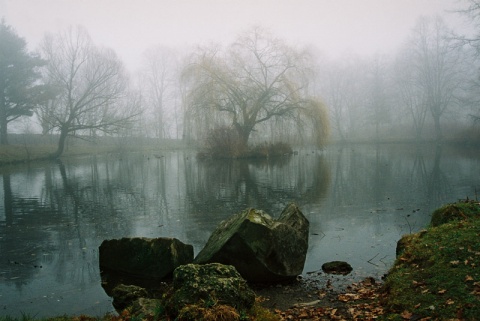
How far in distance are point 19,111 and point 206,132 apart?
20.3 m

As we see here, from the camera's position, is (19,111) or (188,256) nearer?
(188,256)

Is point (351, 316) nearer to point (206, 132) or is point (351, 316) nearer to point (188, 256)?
point (188, 256)

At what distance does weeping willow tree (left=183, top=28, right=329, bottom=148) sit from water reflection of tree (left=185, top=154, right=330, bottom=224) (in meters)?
10.7

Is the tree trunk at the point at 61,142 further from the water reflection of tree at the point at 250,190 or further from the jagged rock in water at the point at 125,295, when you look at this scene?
the jagged rock in water at the point at 125,295

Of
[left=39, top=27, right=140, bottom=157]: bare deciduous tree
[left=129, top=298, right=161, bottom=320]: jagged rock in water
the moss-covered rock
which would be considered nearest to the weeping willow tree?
[left=39, top=27, right=140, bottom=157]: bare deciduous tree

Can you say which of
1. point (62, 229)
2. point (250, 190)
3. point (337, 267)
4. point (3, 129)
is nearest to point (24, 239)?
point (62, 229)

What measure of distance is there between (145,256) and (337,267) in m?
3.10

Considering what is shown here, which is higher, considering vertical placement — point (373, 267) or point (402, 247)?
point (402, 247)

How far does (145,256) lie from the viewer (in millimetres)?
6438

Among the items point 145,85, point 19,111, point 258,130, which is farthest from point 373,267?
point 145,85

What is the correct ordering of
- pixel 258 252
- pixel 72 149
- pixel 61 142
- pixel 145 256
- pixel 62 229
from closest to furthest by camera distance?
pixel 258 252 → pixel 145 256 → pixel 62 229 → pixel 61 142 → pixel 72 149

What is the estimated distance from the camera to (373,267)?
6.29 meters

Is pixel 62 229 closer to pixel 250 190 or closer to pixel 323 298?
pixel 323 298

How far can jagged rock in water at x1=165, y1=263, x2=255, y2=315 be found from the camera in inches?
152
